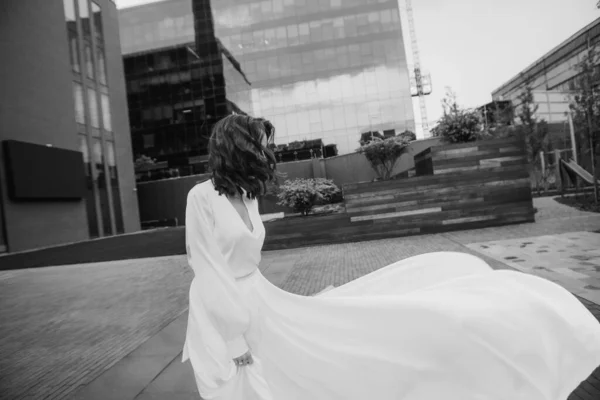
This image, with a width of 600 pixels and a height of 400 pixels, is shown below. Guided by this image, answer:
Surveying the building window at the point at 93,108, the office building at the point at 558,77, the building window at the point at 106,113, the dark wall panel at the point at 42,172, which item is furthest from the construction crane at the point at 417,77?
the dark wall panel at the point at 42,172

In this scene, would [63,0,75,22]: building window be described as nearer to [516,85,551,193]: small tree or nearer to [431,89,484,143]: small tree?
[431,89,484,143]: small tree

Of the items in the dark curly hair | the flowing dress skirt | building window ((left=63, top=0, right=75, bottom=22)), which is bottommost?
the flowing dress skirt

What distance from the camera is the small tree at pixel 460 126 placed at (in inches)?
448

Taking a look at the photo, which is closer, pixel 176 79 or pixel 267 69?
pixel 267 69

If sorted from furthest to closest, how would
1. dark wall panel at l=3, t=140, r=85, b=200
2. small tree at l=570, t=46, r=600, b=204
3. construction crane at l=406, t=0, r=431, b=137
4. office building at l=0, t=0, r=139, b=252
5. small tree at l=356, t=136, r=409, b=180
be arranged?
construction crane at l=406, t=0, r=431, b=137 < office building at l=0, t=0, r=139, b=252 < dark wall panel at l=3, t=140, r=85, b=200 < small tree at l=570, t=46, r=600, b=204 < small tree at l=356, t=136, r=409, b=180

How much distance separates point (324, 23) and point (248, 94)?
10379 millimetres

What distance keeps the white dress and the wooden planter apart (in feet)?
31.2

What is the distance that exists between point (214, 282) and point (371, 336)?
2.41ft

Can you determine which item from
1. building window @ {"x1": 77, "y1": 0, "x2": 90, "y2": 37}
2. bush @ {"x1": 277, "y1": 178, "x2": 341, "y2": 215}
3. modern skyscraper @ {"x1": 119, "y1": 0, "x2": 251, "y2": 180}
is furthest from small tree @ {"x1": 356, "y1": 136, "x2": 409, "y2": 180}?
modern skyscraper @ {"x1": 119, "y1": 0, "x2": 251, "y2": 180}

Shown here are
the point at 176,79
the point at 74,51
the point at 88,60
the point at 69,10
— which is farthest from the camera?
the point at 176,79

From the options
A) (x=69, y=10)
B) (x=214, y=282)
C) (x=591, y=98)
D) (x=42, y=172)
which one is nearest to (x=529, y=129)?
(x=591, y=98)

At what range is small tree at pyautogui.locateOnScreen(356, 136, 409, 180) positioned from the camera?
1212cm

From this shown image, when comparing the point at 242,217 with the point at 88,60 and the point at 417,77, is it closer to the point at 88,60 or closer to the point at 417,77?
the point at 88,60

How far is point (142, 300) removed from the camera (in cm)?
657
